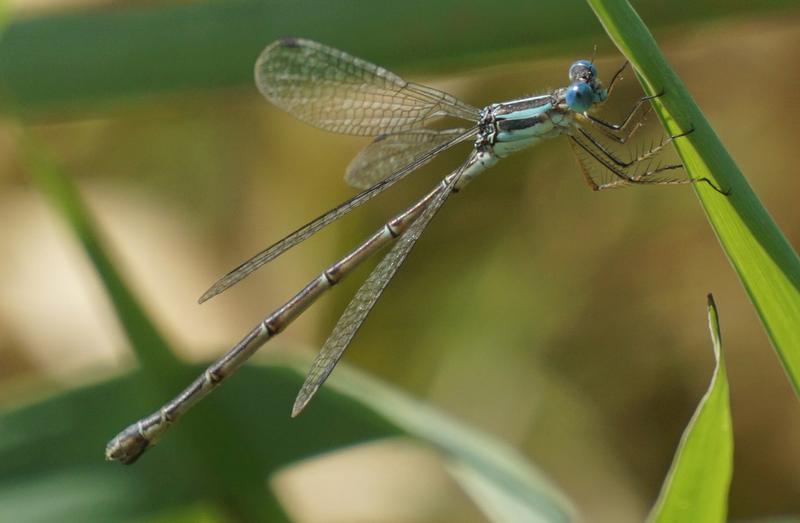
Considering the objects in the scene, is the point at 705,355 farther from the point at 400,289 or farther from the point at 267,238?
the point at 267,238

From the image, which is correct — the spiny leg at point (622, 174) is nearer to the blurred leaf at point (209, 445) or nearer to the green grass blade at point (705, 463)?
the green grass blade at point (705, 463)

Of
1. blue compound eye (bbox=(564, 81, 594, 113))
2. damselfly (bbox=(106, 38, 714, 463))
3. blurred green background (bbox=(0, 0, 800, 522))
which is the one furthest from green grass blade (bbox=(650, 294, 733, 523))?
blurred green background (bbox=(0, 0, 800, 522))

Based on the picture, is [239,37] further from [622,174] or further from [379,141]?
[622,174]

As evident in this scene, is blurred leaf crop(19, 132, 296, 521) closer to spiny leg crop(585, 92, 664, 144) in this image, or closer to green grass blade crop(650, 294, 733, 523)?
green grass blade crop(650, 294, 733, 523)

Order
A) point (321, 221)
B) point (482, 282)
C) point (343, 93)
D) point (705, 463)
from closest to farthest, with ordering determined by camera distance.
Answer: point (705, 463) → point (321, 221) → point (343, 93) → point (482, 282)

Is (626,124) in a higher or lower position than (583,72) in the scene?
lower

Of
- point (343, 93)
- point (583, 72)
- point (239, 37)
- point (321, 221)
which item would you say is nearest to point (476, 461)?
point (321, 221)
